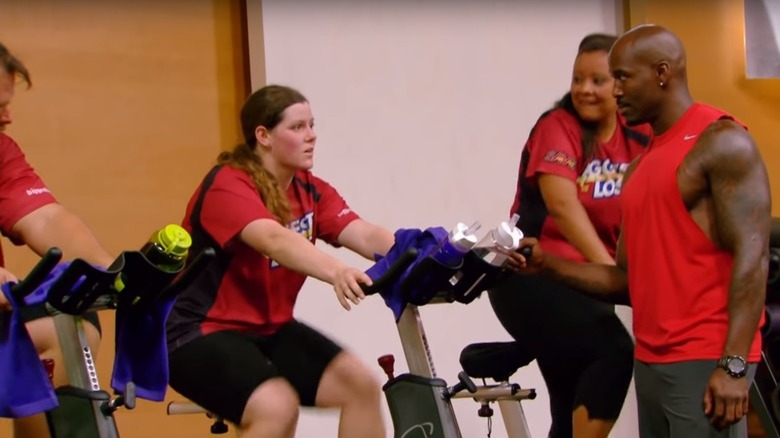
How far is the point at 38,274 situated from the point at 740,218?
1.46 metres

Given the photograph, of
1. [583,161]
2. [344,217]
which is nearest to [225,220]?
[344,217]

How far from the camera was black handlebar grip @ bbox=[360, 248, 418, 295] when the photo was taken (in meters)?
2.76

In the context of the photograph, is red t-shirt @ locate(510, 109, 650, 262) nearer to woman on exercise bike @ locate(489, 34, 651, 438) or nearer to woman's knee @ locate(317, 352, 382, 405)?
woman on exercise bike @ locate(489, 34, 651, 438)

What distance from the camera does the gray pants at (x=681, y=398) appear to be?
259 cm

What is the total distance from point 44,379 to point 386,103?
2.67 meters

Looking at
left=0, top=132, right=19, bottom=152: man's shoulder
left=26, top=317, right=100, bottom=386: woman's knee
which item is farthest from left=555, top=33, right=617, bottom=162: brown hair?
left=0, top=132, right=19, bottom=152: man's shoulder

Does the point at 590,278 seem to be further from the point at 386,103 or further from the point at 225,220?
the point at 386,103

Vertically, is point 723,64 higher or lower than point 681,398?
higher

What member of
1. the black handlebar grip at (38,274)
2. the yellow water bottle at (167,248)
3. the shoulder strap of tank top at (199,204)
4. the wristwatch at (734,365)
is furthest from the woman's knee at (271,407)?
the wristwatch at (734,365)

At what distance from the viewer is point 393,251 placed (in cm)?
299

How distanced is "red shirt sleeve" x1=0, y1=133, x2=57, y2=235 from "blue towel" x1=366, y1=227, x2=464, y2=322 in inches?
36.2

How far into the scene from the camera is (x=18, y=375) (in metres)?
2.54

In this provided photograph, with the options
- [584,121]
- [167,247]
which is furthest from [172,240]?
[584,121]

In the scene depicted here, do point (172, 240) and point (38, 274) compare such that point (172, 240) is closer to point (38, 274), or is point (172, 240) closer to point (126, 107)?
point (38, 274)
